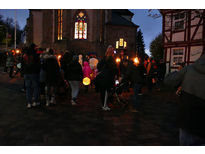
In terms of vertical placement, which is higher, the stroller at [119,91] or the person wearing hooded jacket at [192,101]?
the person wearing hooded jacket at [192,101]

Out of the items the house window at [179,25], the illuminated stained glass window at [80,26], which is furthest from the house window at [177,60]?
the illuminated stained glass window at [80,26]

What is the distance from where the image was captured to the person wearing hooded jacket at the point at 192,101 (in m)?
1.48

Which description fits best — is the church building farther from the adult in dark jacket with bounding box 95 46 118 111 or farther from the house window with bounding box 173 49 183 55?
the adult in dark jacket with bounding box 95 46 118 111

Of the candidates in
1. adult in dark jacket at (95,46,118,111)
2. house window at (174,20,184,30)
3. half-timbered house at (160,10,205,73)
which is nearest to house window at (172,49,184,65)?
half-timbered house at (160,10,205,73)

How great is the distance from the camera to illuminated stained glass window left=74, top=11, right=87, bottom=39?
2902 centimetres

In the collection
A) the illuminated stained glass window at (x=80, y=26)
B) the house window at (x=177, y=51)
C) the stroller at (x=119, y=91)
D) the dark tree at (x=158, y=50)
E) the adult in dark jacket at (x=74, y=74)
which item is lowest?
the stroller at (x=119, y=91)

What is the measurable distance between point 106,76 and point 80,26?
25573 millimetres

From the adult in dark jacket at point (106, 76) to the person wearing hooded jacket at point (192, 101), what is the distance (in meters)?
3.79

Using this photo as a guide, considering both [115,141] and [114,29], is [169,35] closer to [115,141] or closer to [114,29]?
[115,141]

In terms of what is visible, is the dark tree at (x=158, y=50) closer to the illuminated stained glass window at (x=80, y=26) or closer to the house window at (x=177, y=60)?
the house window at (x=177, y=60)

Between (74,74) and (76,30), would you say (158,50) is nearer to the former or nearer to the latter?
(76,30)

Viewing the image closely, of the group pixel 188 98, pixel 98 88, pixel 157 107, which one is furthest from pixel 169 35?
pixel 188 98

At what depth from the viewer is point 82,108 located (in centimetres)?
569

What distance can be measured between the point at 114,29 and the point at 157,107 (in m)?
30.7
